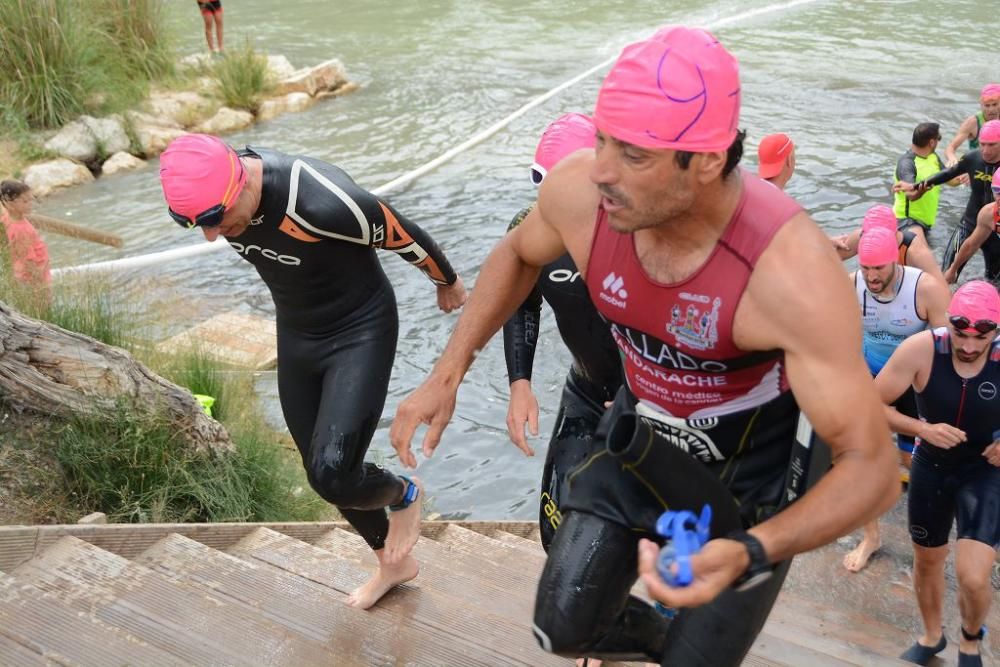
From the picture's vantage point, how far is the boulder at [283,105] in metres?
16.1

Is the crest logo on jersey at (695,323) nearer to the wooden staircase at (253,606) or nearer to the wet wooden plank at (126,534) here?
→ the wooden staircase at (253,606)

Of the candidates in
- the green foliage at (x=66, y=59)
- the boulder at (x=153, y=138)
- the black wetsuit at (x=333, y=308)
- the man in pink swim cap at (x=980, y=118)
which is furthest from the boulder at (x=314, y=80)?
the black wetsuit at (x=333, y=308)

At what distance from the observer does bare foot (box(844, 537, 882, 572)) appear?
18.2 feet

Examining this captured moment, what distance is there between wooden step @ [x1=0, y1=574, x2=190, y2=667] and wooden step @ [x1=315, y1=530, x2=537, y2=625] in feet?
3.95

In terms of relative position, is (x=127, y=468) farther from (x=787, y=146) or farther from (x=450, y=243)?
(x=450, y=243)

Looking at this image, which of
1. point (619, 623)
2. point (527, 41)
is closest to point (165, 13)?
point (527, 41)

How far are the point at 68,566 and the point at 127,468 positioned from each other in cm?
107

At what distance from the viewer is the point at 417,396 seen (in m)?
2.92

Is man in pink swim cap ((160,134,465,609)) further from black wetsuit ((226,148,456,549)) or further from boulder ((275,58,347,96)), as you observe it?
boulder ((275,58,347,96))

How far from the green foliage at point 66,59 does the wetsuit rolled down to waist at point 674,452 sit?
502 inches

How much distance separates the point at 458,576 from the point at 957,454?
229 centimetres

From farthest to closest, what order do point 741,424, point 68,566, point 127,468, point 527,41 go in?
1. point 527,41
2. point 127,468
3. point 68,566
4. point 741,424

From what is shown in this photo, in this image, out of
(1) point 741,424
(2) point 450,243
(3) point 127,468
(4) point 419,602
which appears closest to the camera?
(1) point 741,424

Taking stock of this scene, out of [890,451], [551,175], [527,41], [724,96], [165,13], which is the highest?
[724,96]
